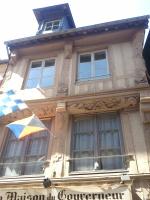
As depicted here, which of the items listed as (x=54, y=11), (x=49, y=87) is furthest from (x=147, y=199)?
(x=54, y=11)

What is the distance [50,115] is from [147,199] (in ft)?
12.6

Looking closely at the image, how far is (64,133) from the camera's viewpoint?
23.5ft

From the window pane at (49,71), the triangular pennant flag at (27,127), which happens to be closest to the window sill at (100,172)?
the triangular pennant flag at (27,127)

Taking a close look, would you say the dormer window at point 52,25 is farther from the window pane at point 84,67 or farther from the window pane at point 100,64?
the window pane at point 100,64

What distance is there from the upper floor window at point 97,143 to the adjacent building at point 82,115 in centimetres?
3

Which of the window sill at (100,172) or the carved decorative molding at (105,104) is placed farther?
the carved decorative molding at (105,104)

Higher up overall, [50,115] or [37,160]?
[50,115]

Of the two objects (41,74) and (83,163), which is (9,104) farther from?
(83,163)

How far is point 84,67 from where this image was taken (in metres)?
9.35

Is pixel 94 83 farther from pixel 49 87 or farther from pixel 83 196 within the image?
pixel 83 196

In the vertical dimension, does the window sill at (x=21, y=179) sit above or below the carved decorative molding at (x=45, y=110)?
below

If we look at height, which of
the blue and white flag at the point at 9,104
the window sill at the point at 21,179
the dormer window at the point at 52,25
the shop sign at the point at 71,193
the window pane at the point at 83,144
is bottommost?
the shop sign at the point at 71,193

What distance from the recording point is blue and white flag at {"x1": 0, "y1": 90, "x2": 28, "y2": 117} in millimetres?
7332

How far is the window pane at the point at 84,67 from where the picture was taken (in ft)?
29.4
